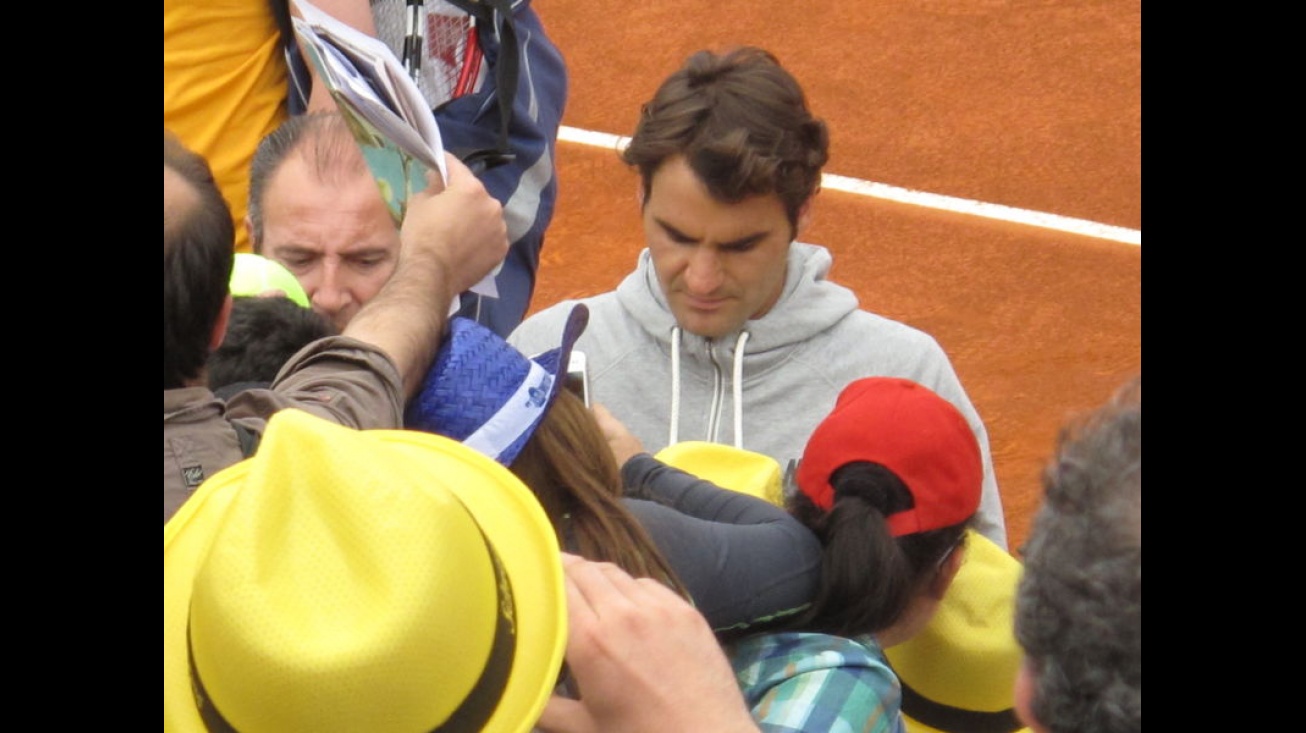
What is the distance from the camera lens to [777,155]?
10.2 ft

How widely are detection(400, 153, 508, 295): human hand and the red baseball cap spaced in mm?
504

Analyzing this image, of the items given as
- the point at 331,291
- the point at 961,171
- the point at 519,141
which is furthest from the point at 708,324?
the point at 961,171

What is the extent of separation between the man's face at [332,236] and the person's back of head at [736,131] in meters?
0.51

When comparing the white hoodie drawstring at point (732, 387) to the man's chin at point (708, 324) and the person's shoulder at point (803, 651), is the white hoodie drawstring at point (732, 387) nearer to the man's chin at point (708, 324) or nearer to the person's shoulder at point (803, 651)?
the man's chin at point (708, 324)

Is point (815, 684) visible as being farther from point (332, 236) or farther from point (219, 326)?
point (332, 236)

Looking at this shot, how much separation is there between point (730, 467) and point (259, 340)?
71cm

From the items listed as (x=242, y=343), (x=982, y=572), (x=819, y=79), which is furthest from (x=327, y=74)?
(x=819, y=79)

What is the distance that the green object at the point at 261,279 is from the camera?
2.61 m

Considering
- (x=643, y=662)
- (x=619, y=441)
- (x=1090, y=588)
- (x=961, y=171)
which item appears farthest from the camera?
(x=961, y=171)

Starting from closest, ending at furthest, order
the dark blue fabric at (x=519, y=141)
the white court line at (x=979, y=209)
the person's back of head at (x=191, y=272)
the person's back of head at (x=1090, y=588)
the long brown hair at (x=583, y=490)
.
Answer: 1. the person's back of head at (x=1090, y=588)
2. the person's back of head at (x=191, y=272)
3. the long brown hair at (x=583, y=490)
4. the dark blue fabric at (x=519, y=141)
5. the white court line at (x=979, y=209)

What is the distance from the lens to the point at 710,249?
320 cm

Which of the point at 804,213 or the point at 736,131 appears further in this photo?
the point at 804,213

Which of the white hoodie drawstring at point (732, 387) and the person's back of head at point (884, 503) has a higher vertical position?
the person's back of head at point (884, 503)

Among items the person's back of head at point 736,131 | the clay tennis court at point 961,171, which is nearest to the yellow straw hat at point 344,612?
the person's back of head at point 736,131
